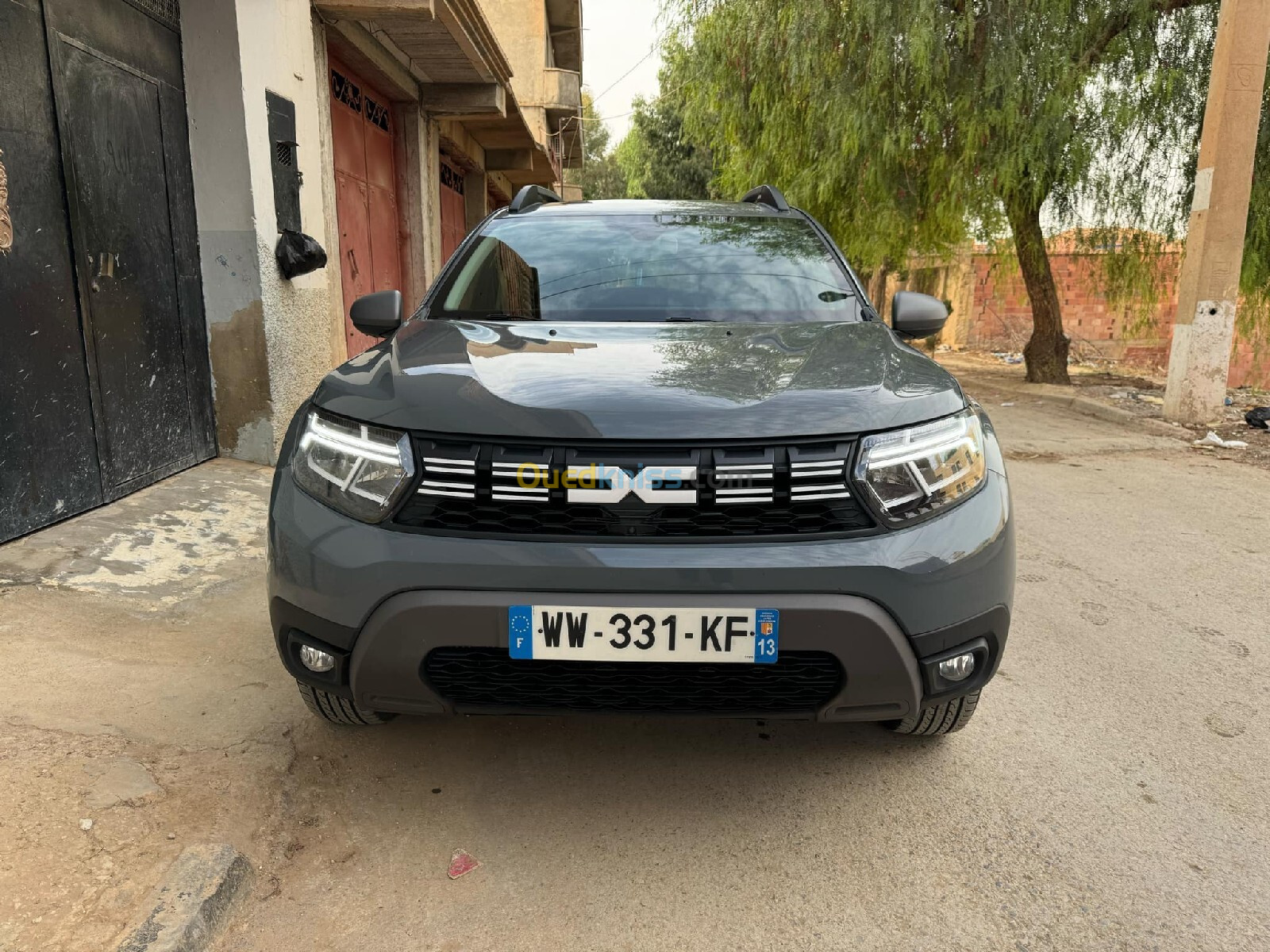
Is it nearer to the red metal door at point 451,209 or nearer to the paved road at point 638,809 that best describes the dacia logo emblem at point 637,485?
the paved road at point 638,809

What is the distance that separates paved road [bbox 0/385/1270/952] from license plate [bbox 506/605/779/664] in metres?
0.55

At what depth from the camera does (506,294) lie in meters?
2.96

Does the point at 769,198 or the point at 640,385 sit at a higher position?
the point at 769,198

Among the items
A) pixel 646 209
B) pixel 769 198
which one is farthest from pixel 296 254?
pixel 769 198

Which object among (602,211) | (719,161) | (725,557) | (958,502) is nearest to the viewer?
(725,557)

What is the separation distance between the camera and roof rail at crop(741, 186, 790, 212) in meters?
3.73

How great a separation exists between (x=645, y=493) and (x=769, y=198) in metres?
2.46

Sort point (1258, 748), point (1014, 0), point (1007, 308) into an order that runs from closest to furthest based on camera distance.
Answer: point (1258, 748)
point (1014, 0)
point (1007, 308)

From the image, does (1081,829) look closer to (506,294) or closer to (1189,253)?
(506,294)

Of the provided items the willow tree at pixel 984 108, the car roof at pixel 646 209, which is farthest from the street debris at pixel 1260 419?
the car roof at pixel 646 209

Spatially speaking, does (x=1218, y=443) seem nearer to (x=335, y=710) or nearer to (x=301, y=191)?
(x=301, y=191)

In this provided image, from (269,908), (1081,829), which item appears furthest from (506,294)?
(1081,829)

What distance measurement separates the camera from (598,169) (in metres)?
46.6

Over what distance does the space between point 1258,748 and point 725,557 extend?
1.89 metres
